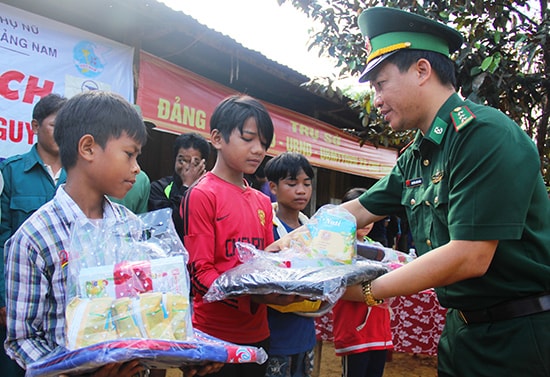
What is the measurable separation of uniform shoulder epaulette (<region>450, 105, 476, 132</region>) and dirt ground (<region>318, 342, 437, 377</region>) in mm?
3494

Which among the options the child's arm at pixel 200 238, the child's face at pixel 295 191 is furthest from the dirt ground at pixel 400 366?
the child's arm at pixel 200 238

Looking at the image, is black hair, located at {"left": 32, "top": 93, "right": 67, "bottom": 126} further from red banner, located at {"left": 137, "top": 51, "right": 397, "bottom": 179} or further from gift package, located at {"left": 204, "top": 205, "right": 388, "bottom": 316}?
red banner, located at {"left": 137, "top": 51, "right": 397, "bottom": 179}

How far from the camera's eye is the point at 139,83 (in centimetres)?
459

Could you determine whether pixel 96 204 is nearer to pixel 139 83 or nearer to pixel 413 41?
pixel 413 41

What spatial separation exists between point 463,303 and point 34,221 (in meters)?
1.52

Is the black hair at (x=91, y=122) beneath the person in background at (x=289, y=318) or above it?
above

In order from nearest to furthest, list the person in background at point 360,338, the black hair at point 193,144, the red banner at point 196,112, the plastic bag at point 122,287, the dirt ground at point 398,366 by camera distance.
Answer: the plastic bag at point 122,287 < the person in background at point 360,338 < the black hair at point 193,144 < the dirt ground at point 398,366 < the red banner at point 196,112

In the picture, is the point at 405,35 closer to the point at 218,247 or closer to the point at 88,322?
the point at 218,247

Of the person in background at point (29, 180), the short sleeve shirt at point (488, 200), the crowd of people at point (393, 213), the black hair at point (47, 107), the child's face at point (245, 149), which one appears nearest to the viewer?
the crowd of people at point (393, 213)

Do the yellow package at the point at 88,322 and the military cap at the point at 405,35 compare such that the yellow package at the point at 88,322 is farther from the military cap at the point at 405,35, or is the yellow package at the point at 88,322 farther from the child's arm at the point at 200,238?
the military cap at the point at 405,35

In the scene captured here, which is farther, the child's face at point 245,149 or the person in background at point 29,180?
the person in background at point 29,180

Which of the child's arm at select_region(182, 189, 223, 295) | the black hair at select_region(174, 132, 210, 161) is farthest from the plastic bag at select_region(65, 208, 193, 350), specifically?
the black hair at select_region(174, 132, 210, 161)

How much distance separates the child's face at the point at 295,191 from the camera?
8.93 ft

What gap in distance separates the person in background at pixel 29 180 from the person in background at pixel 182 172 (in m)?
1.03
